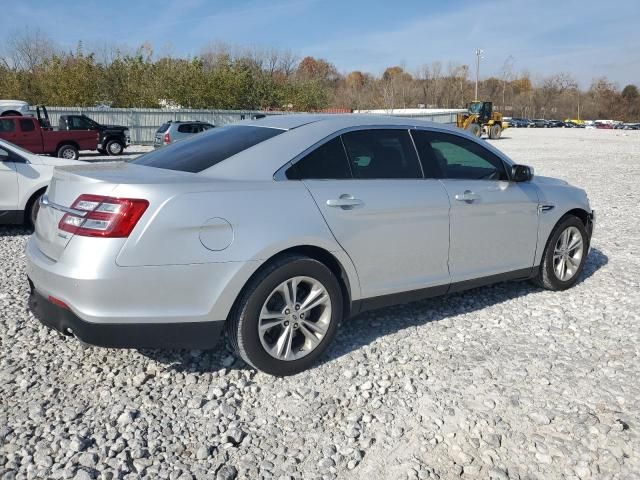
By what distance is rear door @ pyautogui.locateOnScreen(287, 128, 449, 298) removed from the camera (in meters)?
3.65

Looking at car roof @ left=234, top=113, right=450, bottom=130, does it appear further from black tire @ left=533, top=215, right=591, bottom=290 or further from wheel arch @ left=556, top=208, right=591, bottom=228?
wheel arch @ left=556, top=208, right=591, bottom=228

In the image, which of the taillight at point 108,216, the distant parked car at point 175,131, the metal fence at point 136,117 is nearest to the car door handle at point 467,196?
the taillight at point 108,216

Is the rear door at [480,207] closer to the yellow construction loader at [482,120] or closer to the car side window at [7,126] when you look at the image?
the car side window at [7,126]

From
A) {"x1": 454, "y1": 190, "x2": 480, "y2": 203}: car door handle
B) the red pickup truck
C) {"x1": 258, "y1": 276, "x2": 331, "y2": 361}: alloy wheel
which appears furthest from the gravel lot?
the red pickup truck

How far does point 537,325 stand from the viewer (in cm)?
452

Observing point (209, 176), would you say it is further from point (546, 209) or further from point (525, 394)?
point (546, 209)

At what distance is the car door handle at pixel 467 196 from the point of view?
428 centimetres

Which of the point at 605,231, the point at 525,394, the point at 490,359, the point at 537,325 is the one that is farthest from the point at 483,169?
the point at 605,231

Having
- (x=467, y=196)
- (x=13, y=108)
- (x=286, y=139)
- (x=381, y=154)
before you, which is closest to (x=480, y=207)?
(x=467, y=196)

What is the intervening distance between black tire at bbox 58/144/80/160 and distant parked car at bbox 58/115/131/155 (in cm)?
218

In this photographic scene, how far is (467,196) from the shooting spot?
4.32 metres

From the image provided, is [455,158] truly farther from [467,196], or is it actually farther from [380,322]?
[380,322]

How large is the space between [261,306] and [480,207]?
203 cm

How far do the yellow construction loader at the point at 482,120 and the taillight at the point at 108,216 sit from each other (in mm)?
36855
